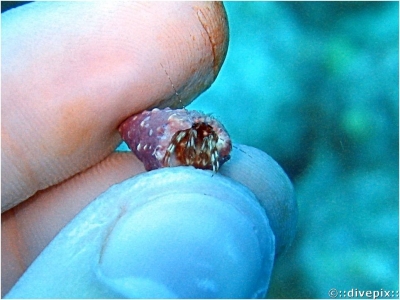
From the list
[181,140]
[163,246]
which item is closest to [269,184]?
[181,140]

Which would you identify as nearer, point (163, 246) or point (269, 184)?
point (163, 246)

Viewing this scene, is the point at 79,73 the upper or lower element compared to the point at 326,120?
upper

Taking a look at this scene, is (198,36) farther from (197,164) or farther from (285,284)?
(285,284)

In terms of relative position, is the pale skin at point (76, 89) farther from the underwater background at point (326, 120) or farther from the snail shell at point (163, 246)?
the underwater background at point (326, 120)

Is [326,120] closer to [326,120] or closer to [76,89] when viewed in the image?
[326,120]

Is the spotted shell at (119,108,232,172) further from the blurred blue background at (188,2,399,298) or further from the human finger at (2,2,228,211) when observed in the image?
the blurred blue background at (188,2,399,298)

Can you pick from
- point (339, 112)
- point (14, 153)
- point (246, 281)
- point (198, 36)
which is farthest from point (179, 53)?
point (339, 112)

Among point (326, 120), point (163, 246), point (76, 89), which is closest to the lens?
point (163, 246)
